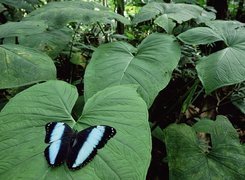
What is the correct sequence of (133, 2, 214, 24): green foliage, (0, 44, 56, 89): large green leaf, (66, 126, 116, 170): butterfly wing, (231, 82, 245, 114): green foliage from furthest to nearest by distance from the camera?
(231, 82, 245, 114): green foliage → (133, 2, 214, 24): green foliage → (0, 44, 56, 89): large green leaf → (66, 126, 116, 170): butterfly wing

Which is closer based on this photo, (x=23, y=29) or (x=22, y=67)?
(x=22, y=67)

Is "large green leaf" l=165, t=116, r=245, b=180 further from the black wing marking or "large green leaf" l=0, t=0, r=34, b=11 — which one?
"large green leaf" l=0, t=0, r=34, b=11

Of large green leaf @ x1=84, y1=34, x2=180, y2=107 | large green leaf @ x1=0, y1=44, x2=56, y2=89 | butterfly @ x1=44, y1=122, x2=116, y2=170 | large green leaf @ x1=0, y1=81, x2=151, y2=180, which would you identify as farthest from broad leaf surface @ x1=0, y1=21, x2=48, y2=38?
butterfly @ x1=44, y1=122, x2=116, y2=170

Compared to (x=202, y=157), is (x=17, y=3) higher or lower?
higher

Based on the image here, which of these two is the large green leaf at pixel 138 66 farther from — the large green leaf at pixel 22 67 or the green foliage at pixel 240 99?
the green foliage at pixel 240 99

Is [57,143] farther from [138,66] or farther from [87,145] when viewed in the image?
→ [138,66]

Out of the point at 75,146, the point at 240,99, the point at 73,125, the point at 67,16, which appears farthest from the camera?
the point at 240,99

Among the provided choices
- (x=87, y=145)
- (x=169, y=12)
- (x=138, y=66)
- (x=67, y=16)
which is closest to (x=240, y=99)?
(x=169, y=12)

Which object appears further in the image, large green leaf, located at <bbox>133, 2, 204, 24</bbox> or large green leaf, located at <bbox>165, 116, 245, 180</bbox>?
large green leaf, located at <bbox>133, 2, 204, 24</bbox>
